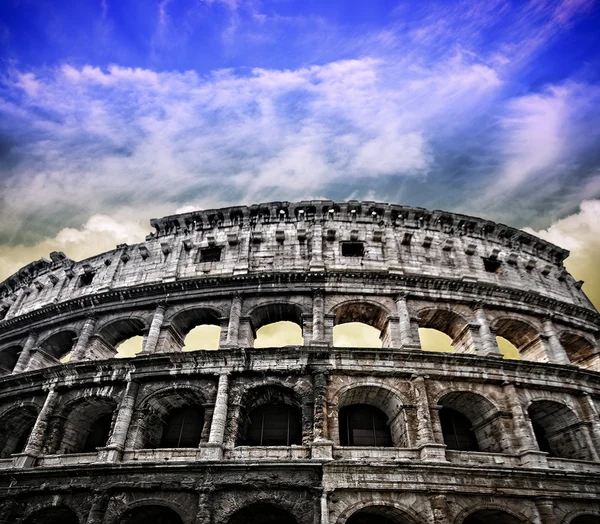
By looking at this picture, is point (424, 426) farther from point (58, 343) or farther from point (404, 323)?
point (58, 343)

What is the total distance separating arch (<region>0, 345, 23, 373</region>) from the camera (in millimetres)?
19641

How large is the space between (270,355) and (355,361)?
289cm

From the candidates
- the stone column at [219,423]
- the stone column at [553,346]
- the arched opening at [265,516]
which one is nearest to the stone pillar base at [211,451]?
the stone column at [219,423]

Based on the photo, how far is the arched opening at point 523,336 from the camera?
1708 cm

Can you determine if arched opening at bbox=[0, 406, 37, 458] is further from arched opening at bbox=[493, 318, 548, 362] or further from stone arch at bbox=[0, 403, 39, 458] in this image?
arched opening at bbox=[493, 318, 548, 362]

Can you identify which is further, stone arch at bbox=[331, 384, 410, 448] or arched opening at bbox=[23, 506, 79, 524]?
stone arch at bbox=[331, 384, 410, 448]

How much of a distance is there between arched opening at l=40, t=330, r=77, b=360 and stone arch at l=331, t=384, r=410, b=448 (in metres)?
12.2

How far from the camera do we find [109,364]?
48.9 ft

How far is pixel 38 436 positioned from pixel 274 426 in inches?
316

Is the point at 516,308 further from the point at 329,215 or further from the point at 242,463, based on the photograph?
the point at 242,463

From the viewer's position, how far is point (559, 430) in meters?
14.7

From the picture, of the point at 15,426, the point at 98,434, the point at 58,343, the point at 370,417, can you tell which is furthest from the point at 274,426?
the point at 58,343

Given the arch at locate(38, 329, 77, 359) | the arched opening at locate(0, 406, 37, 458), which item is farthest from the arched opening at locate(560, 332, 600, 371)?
the arched opening at locate(0, 406, 37, 458)

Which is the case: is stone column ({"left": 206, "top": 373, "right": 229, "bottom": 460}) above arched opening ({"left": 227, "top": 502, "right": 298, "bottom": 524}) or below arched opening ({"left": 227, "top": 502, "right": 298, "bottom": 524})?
above
